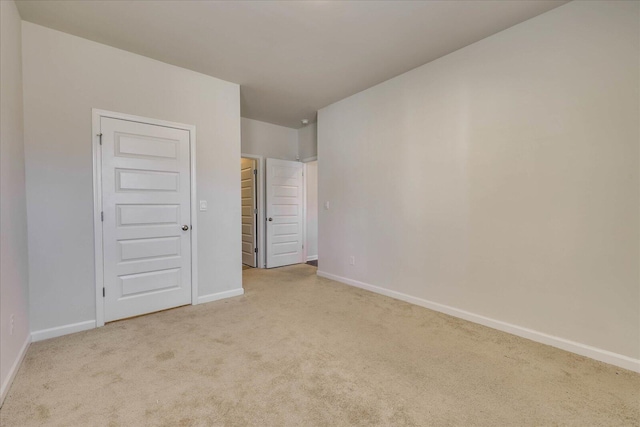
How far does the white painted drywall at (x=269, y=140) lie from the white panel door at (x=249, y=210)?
0.97 ft

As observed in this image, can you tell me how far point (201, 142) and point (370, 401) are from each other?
3076 mm

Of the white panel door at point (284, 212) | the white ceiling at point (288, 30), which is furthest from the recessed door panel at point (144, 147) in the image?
the white panel door at point (284, 212)

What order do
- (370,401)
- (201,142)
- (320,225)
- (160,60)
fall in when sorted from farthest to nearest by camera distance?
(320,225)
(201,142)
(160,60)
(370,401)

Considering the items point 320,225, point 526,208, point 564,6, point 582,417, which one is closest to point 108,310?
→ point 320,225

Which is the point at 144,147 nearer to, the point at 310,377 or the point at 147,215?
the point at 147,215

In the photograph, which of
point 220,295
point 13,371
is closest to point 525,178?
point 220,295

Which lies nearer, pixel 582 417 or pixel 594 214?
pixel 582 417

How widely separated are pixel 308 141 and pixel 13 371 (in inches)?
187

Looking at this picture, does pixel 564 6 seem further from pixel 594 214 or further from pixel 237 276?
pixel 237 276

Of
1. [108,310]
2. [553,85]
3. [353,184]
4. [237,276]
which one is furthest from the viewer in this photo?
[353,184]

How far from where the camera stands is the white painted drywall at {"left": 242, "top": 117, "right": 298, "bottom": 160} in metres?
5.04

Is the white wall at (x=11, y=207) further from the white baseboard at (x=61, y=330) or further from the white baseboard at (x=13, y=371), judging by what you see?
the white baseboard at (x=61, y=330)

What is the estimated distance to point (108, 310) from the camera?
2.73 meters

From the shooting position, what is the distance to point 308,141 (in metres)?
5.49
